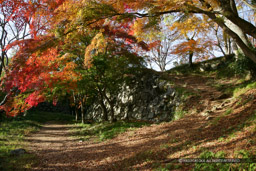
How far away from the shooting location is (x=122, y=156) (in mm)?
5457

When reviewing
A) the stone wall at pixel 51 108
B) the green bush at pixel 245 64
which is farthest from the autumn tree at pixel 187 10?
the stone wall at pixel 51 108

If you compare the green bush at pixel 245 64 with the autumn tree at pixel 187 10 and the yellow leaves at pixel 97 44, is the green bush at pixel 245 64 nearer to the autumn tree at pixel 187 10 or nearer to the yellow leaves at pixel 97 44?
the autumn tree at pixel 187 10

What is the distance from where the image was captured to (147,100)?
13102 millimetres

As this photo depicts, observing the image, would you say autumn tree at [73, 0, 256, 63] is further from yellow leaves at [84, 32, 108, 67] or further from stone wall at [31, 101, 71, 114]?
stone wall at [31, 101, 71, 114]

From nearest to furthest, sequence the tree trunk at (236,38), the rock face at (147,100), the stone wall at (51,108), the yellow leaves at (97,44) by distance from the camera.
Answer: the tree trunk at (236,38) < the yellow leaves at (97,44) < the rock face at (147,100) < the stone wall at (51,108)

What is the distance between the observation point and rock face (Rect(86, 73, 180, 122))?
11273 mm

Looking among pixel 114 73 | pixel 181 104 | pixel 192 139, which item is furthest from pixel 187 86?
pixel 192 139

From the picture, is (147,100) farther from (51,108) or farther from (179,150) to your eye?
(51,108)

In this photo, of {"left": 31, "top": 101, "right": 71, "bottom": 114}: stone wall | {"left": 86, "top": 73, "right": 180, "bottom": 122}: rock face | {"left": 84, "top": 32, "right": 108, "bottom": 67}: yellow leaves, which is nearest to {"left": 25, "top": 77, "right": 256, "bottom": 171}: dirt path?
{"left": 84, "top": 32, "right": 108, "bottom": 67}: yellow leaves

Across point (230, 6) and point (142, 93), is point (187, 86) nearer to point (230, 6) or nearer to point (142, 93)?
point (142, 93)

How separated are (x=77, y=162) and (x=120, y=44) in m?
7.89

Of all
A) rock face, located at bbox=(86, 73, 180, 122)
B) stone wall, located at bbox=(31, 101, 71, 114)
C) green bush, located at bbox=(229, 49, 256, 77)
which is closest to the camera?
green bush, located at bbox=(229, 49, 256, 77)

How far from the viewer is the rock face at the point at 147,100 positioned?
11.3m

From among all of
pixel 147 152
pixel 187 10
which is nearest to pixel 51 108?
pixel 147 152
